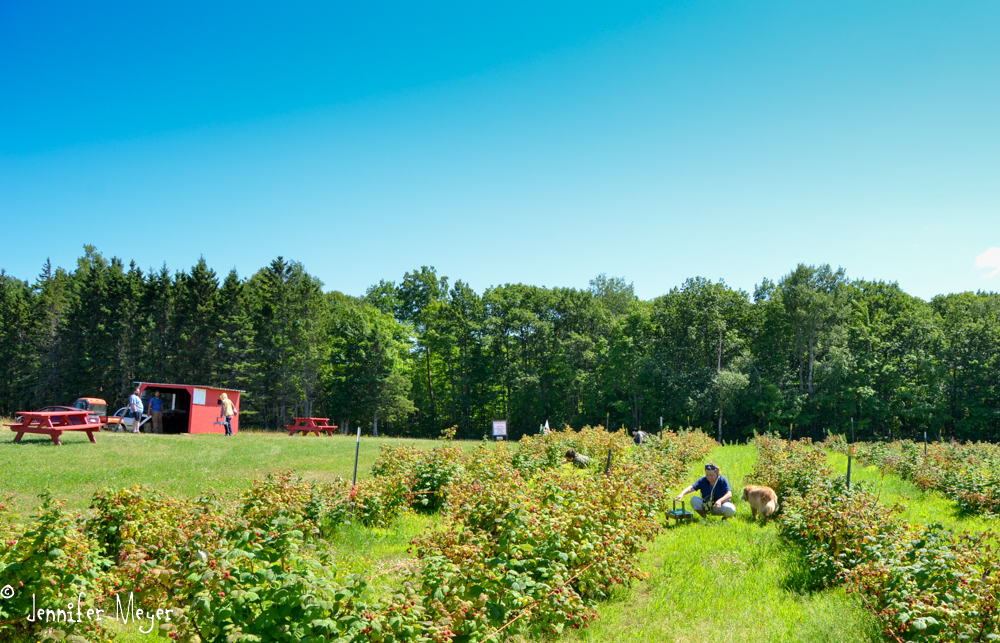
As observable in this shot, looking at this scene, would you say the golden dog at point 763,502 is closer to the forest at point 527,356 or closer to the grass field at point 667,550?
the grass field at point 667,550

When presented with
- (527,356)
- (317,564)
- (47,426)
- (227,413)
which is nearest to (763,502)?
(317,564)

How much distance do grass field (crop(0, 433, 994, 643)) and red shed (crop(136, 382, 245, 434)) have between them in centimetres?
651

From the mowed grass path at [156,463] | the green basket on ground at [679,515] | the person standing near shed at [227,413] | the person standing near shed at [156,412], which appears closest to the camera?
the green basket on ground at [679,515]

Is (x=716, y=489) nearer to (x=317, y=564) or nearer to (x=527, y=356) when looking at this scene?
(x=317, y=564)

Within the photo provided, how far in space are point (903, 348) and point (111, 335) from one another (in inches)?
2477

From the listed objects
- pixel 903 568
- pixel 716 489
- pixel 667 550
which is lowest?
pixel 667 550

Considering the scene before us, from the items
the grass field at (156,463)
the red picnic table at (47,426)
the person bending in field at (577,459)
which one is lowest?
the grass field at (156,463)

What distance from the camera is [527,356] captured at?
48844mm

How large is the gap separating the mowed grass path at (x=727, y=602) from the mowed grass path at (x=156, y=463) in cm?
544

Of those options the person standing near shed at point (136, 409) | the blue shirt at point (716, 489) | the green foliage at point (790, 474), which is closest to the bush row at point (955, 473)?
the green foliage at point (790, 474)

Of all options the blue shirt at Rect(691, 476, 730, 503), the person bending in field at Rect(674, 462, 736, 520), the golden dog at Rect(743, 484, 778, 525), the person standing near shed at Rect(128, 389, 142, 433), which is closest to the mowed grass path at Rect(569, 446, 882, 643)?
the golden dog at Rect(743, 484, 778, 525)

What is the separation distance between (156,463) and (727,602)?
1252 cm

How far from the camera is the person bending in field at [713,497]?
357 inches

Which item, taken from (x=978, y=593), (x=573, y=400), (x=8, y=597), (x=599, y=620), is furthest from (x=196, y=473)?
(x=573, y=400)
